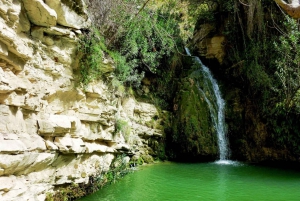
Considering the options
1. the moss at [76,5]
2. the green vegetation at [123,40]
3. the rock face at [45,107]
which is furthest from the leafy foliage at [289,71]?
the moss at [76,5]

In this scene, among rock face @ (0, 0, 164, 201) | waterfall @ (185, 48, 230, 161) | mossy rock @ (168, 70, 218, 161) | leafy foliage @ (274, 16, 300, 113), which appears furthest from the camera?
waterfall @ (185, 48, 230, 161)

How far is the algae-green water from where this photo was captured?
5918mm

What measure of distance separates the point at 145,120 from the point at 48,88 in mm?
6257

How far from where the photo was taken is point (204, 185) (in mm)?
6969

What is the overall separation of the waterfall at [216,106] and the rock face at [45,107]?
20.0ft

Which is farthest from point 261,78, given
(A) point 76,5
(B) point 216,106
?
(A) point 76,5

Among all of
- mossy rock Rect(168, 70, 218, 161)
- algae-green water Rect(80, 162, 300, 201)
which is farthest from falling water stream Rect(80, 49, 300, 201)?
mossy rock Rect(168, 70, 218, 161)

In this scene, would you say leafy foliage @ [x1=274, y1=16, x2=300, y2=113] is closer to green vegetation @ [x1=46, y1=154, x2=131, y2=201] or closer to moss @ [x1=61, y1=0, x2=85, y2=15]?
green vegetation @ [x1=46, y1=154, x2=131, y2=201]

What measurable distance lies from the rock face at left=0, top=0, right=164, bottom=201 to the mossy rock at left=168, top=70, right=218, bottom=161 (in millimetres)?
5005

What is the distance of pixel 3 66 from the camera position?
12.9 ft

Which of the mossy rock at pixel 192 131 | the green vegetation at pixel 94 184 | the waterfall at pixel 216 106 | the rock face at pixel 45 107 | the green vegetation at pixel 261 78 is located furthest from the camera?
the waterfall at pixel 216 106

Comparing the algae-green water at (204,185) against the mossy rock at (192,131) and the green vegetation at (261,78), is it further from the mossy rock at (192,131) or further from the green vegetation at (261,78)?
the green vegetation at (261,78)

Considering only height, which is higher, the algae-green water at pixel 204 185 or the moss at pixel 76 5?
the moss at pixel 76 5

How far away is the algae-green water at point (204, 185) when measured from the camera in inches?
233
